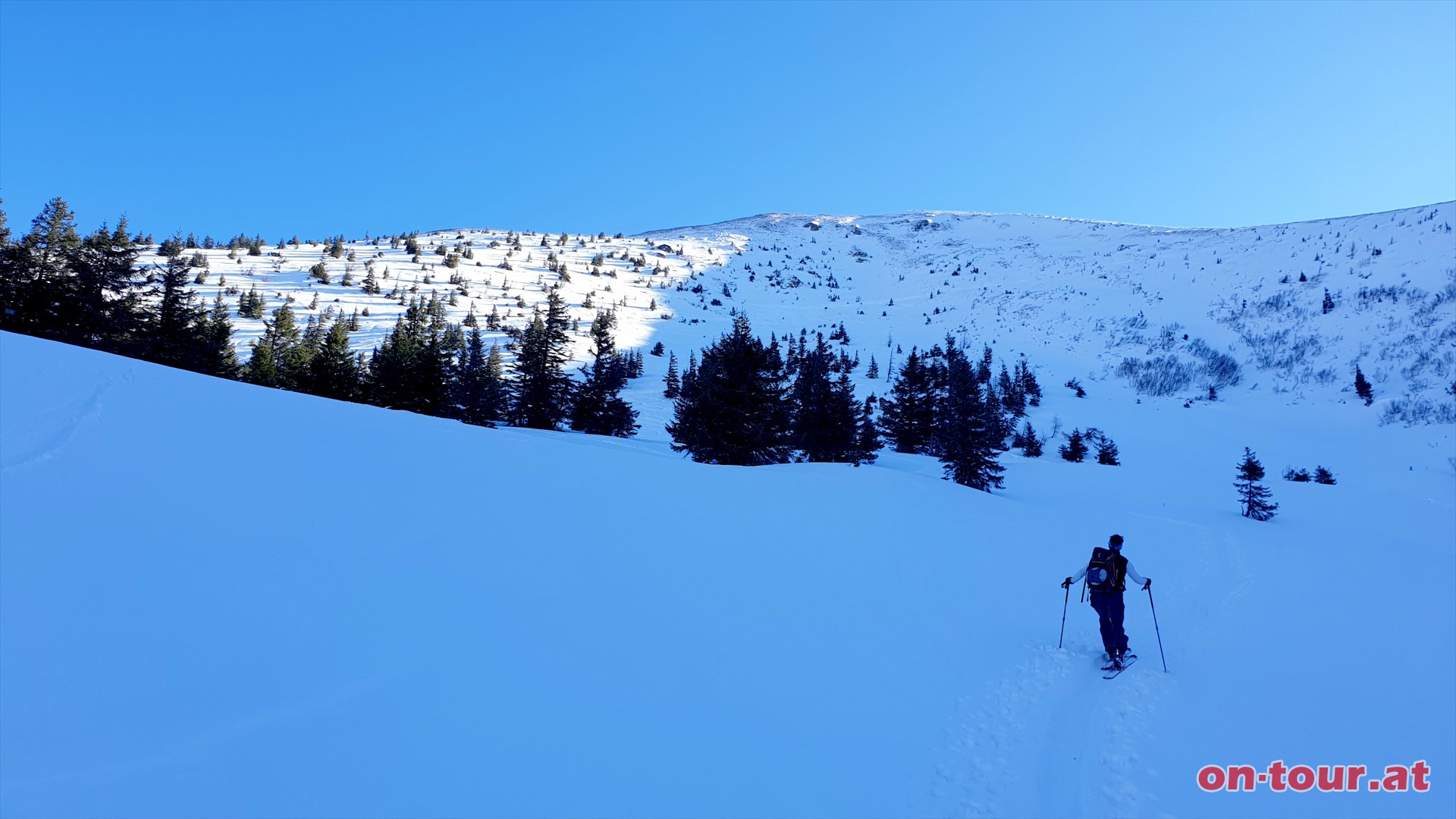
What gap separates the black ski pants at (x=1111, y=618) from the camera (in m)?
7.48

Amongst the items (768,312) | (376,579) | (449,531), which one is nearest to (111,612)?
(376,579)

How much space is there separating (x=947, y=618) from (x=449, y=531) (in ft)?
23.4

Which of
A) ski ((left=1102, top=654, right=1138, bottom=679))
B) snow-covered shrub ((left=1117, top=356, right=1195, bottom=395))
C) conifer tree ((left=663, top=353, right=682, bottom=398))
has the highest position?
snow-covered shrub ((left=1117, top=356, right=1195, bottom=395))

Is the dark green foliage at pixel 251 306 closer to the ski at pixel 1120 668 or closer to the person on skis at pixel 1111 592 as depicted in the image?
the person on skis at pixel 1111 592

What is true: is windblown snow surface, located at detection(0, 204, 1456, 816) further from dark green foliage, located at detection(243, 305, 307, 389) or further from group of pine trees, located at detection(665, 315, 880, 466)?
dark green foliage, located at detection(243, 305, 307, 389)

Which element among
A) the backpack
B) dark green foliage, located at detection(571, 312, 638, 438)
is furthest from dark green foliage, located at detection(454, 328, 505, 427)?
the backpack

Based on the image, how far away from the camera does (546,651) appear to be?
5.86 meters

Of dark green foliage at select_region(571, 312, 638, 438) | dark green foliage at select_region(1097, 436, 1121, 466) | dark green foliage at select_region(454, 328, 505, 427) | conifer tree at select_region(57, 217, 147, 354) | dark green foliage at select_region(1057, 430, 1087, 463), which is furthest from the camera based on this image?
dark green foliage at select_region(1057, 430, 1087, 463)

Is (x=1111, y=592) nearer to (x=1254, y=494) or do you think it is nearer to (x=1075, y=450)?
(x=1254, y=494)

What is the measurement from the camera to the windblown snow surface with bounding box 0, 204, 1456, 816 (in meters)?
4.13

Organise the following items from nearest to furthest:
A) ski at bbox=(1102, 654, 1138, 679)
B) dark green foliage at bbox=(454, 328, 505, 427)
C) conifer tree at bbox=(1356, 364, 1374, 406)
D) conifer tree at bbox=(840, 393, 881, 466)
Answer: ski at bbox=(1102, 654, 1138, 679), conifer tree at bbox=(840, 393, 881, 466), dark green foliage at bbox=(454, 328, 505, 427), conifer tree at bbox=(1356, 364, 1374, 406)

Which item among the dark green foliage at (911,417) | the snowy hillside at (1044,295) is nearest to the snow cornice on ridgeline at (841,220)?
the snowy hillside at (1044,295)

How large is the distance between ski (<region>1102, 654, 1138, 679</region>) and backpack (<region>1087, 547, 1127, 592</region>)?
93 cm

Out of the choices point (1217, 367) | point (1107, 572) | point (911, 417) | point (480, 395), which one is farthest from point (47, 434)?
point (1217, 367)
